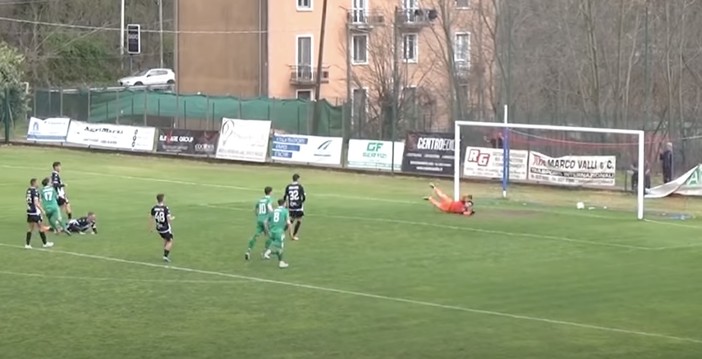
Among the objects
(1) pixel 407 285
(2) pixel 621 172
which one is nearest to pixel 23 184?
(2) pixel 621 172

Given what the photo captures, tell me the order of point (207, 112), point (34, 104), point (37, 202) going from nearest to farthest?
1. point (37, 202)
2. point (207, 112)
3. point (34, 104)

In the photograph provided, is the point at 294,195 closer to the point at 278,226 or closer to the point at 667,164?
the point at 278,226

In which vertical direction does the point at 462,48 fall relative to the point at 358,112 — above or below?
above

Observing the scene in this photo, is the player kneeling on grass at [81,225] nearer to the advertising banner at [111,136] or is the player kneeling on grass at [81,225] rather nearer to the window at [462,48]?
the advertising banner at [111,136]

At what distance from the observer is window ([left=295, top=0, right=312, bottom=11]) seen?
260 feet

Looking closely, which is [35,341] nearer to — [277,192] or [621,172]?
[277,192]

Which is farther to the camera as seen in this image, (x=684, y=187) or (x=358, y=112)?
(x=358, y=112)

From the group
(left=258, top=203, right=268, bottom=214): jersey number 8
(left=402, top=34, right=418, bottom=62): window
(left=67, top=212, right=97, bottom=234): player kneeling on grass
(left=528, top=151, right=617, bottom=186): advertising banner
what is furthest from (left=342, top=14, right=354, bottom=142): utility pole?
(left=258, top=203, right=268, bottom=214): jersey number 8

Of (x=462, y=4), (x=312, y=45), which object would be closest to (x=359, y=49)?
(x=312, y=45)

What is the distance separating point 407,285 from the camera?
1080 inches

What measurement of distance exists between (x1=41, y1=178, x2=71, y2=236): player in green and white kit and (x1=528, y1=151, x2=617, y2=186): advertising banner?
63.3 feet

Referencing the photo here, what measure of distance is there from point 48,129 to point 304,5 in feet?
68.0

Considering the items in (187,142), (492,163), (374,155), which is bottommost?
(492,163)

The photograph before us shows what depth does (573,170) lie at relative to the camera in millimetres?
47000
